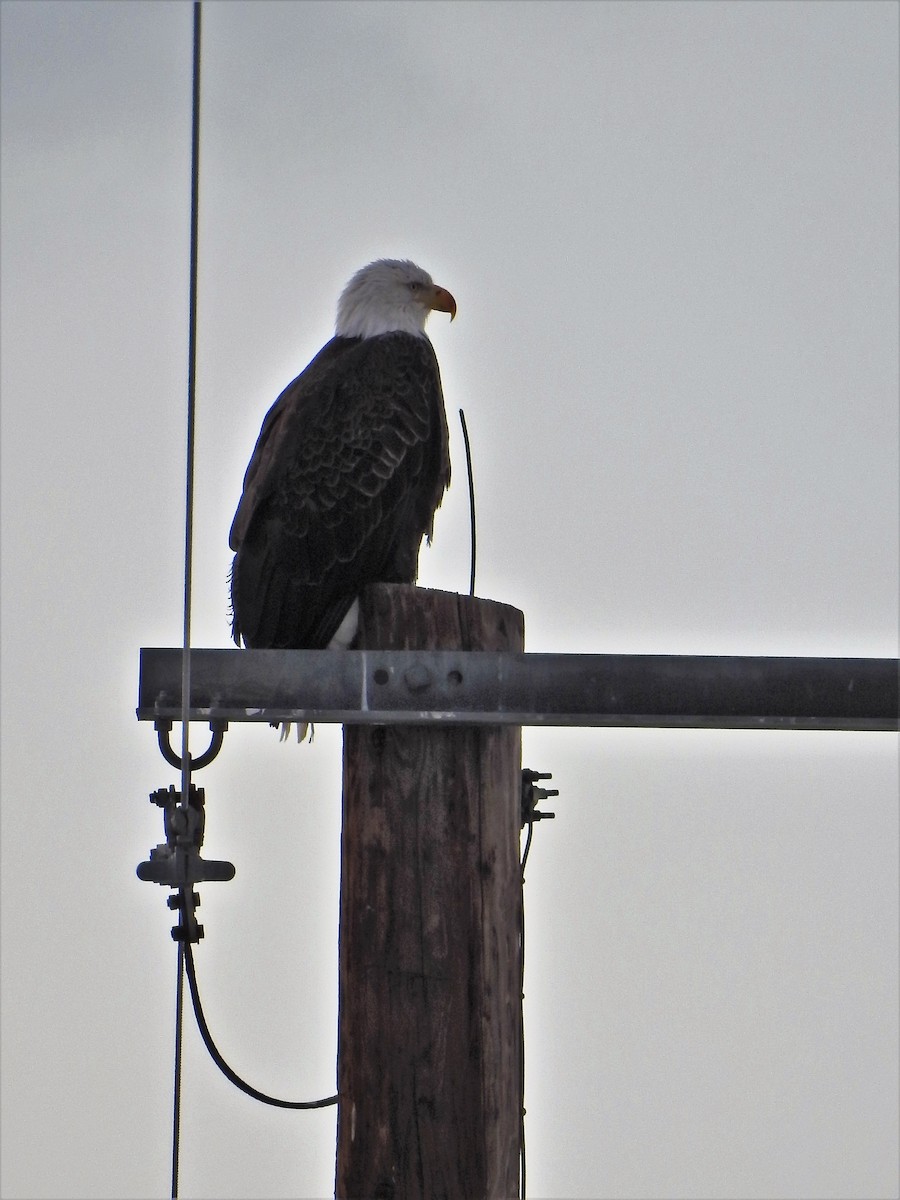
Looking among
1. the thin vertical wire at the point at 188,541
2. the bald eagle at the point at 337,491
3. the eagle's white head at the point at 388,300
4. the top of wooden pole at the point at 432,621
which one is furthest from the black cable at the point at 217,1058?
the eagle's white head at the point at 388,300

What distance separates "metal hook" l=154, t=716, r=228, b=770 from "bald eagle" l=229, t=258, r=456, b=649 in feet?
3.59

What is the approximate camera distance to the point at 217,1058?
2291 mm


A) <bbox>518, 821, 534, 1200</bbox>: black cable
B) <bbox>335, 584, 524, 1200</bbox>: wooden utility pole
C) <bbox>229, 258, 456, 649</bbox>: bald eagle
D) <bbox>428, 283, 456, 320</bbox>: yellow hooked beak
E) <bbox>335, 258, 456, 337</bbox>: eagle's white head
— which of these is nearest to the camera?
<bbox>335, 584, 524, 1200</bbox>: wooden utility pole

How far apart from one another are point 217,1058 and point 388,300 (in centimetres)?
281

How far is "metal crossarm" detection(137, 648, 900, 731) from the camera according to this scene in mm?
2268

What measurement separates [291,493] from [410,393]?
52 cm

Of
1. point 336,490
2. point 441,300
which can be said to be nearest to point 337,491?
point 336,490

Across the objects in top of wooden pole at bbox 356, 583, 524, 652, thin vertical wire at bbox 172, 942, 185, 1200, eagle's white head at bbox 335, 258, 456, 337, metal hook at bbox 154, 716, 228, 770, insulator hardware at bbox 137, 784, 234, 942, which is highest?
eagle's white head at bbox 335, 258, 456, 337

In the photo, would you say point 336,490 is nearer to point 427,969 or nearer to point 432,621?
point 432,621

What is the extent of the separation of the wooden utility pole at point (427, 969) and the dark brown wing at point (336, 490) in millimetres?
1169

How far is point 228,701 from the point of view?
7.57ft

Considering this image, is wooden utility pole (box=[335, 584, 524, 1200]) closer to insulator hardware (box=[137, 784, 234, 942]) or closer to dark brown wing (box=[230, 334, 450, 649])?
insulator hardware (box=[137, 784, 234, 942])

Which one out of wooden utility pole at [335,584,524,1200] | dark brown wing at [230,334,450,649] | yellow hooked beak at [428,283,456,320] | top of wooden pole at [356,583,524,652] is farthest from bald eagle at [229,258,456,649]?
wooden utility pole at [335,584,524,1200]

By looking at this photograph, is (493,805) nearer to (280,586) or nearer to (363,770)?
(363,770)
